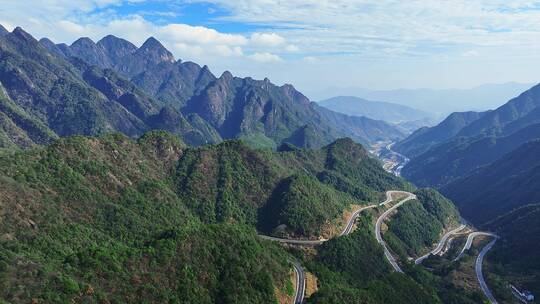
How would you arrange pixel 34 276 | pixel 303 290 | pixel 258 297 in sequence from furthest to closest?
pixel 303 290, pixel 258 297, pixel 34 276

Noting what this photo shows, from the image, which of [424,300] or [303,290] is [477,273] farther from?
[303,290]

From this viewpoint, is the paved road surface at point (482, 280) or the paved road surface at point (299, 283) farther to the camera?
the paved road surface at point (482, 280)

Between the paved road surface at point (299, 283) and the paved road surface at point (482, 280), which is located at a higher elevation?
the paved road surface at point (299, 283)

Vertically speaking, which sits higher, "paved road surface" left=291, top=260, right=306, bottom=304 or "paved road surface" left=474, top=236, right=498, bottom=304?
"paved road surface" left=291, top=260, right=306, bottom=304

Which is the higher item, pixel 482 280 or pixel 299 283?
pixel 299 283

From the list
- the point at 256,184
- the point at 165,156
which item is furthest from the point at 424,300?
the point at 165,156

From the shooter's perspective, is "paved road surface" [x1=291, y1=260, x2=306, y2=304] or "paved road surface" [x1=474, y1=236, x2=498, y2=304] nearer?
"paved road surface" [x1=291, y1=260, x2=306, y2=304]

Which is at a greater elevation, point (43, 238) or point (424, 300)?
point (43, 238)

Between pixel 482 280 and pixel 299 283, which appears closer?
pixel 299 283
